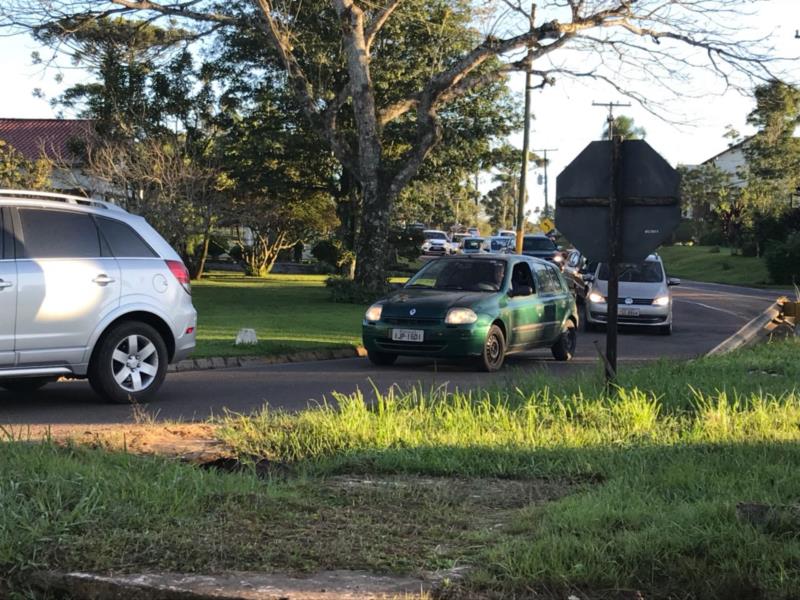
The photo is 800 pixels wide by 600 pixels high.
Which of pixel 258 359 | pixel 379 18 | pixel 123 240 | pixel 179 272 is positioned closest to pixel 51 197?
pixel 123 240

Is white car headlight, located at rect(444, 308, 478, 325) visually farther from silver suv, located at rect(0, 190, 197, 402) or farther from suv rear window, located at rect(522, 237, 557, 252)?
suv rear window, located at rect(522, 237, 557, 252)

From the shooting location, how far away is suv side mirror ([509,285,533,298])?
46.5 feet

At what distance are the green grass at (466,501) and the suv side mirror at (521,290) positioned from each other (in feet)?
20.3

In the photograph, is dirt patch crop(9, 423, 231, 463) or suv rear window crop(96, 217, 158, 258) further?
suv rear window crop(96, 217, 158, 258)

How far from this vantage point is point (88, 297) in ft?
31.2

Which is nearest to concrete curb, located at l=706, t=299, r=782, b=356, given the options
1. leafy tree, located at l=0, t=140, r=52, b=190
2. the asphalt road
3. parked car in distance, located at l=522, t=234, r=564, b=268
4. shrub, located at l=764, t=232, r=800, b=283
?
the asphalt road

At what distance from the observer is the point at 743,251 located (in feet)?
186

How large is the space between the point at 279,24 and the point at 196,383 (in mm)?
14982

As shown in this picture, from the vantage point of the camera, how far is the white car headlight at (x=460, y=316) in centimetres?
1313

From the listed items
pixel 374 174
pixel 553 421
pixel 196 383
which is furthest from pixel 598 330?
pixel 553 421

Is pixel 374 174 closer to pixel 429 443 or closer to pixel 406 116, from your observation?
pixel 406 116

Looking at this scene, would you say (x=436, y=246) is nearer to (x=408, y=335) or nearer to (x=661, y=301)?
(x=661, y=301)

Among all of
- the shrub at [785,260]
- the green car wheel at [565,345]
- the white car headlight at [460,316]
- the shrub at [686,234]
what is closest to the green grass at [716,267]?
the shrub at [785,260]

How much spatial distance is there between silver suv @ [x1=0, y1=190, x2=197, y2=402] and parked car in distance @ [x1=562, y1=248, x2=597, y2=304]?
45.6 feet
